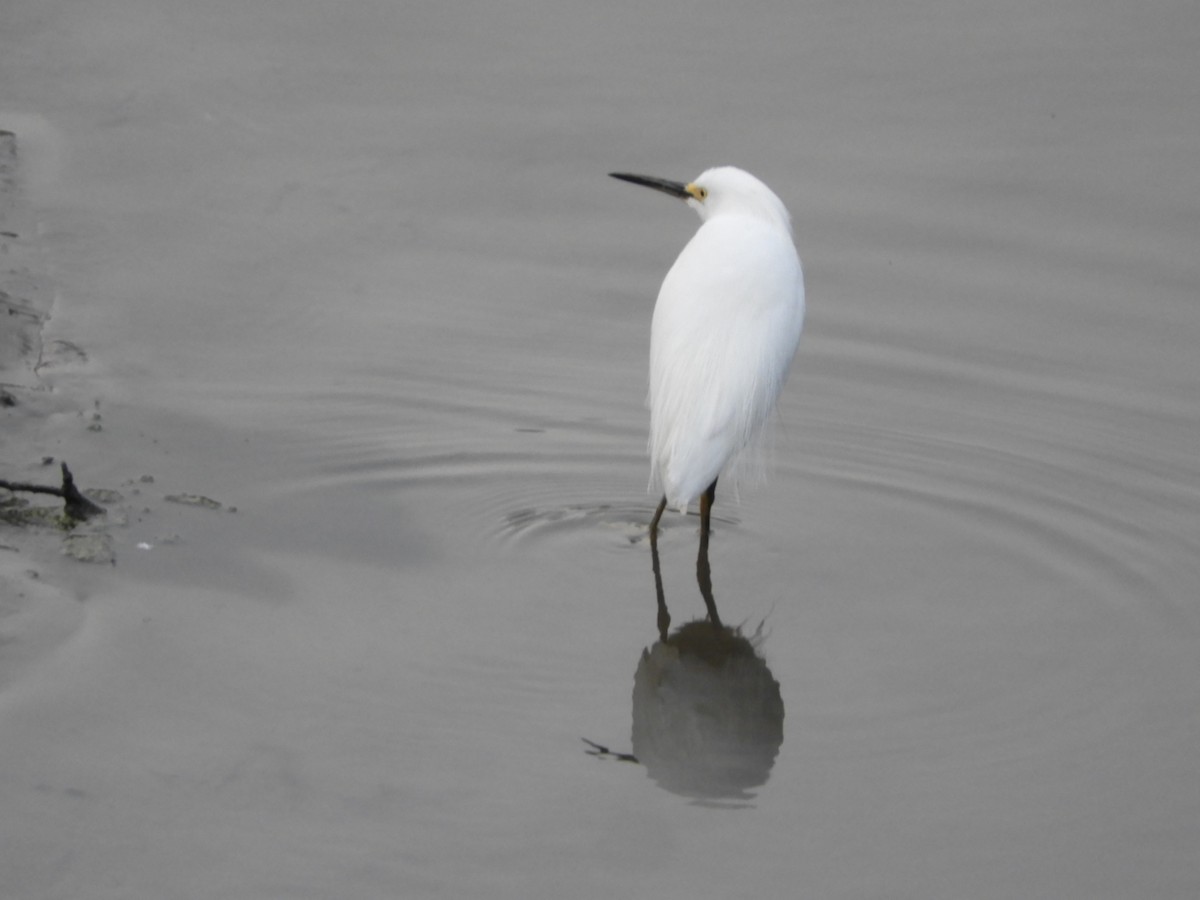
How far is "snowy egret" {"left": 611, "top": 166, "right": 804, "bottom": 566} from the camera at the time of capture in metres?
4.85

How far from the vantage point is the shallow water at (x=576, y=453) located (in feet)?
12.0

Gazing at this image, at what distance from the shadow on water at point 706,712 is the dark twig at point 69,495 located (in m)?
1.56

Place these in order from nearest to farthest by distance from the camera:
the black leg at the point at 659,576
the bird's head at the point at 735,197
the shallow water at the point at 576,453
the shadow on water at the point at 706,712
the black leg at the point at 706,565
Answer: the shallow water at the point at 576,453 < the shadow on water at the point at 706,712 < the black leg at the point at 659,576 < the black leg at the point at 706,565 < the bird's head at the point at 735,197

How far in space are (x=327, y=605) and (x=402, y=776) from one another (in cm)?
85

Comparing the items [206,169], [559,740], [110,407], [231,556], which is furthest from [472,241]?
[559,740]

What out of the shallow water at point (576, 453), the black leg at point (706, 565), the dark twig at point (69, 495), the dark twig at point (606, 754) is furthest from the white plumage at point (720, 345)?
the dark twig at point (69, 495)

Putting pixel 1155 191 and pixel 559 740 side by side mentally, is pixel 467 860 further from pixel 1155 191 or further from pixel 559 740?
pixel 1155 191

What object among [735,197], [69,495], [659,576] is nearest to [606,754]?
[659,576]

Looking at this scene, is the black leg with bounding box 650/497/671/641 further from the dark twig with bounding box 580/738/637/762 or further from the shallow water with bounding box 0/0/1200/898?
the dark twig with bounding box 580/738/637/762

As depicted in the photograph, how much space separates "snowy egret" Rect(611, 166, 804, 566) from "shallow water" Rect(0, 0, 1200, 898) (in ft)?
1.14

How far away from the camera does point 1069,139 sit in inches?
309

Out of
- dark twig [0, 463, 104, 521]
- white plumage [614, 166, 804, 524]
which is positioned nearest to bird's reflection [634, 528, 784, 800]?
white plumage [614, 166, 804, 524]

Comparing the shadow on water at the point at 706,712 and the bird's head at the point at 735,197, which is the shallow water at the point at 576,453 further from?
the bird's head at the point at 735,197

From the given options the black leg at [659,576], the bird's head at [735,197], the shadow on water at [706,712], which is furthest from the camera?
the bird's head at [735,197]
